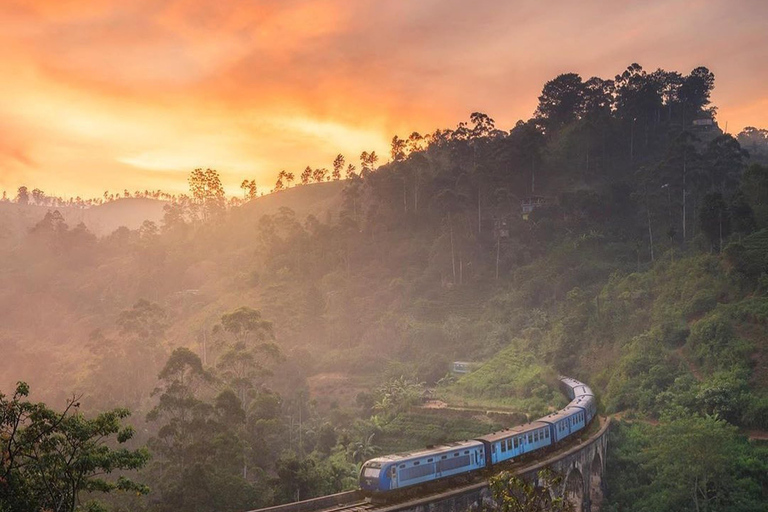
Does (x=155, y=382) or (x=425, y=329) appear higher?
(x=425, y=329)

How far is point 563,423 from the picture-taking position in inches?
1334

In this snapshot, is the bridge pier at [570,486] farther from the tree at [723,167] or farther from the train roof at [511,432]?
the tree at [723,167]

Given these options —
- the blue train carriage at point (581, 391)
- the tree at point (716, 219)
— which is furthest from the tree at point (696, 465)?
the tree at point (716, 219)

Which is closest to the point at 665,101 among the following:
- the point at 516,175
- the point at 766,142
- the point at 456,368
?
the point at 516,175

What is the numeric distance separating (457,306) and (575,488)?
40025 mm

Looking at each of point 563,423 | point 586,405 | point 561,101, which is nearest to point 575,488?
point 563,423

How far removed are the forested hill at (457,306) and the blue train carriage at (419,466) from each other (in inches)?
292

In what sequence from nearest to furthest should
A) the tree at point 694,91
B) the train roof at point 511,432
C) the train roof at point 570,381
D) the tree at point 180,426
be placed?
1. the train roof at point 511,432
2. the tree at point 180,426
3. the train roof at point 570,381
4. the tree at point 694,91

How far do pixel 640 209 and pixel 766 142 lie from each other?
235 ft

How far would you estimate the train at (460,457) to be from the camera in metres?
24.9

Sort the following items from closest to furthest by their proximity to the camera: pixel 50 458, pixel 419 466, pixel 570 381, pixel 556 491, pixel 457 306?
pixel 50 458 < pixel 419 466 < pixel 556 491 < pixel 570 381 < pixel 457 306

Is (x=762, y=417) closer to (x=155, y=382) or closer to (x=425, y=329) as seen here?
(x=425, y=329)

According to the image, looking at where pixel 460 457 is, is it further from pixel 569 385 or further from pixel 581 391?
pixel 569 385

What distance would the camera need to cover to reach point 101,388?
5972 centimetres
